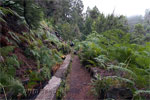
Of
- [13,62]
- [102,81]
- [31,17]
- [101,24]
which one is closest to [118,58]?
[102,81]

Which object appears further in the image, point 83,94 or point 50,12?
point 50,12

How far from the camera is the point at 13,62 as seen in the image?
2.15 m

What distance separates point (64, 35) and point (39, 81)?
7.66 metres

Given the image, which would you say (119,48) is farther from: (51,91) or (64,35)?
(64,35)

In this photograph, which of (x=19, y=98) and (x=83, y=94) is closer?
(x=19, y=98)

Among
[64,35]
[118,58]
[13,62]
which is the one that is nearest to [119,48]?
[118,58]

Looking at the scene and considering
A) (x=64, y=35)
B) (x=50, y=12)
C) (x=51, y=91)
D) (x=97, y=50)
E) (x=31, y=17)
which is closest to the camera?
(x=51, y=91)

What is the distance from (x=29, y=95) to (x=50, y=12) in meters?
9.99

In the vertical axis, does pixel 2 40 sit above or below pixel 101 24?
below

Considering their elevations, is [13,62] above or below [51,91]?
above

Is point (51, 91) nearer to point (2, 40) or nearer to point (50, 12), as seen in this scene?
point (2, 40)

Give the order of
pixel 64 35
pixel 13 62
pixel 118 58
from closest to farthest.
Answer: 1. pixel 13 62
2. pixel 118 58
3. pixel 64 35

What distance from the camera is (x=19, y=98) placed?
1.95 m

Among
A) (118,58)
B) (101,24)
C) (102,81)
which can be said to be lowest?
(102,81)
